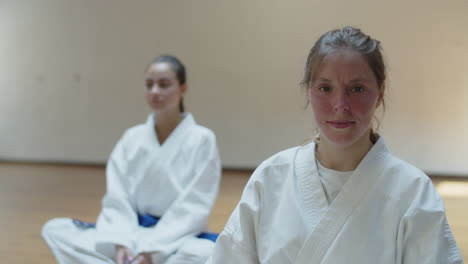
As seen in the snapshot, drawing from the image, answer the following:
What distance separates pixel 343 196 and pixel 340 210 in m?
0.04

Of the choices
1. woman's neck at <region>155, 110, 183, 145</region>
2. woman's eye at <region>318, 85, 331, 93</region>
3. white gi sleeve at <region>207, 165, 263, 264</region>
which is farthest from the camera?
woman's neck at <region>155, 110, 183, 145</region>

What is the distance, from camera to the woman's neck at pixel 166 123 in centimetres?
271

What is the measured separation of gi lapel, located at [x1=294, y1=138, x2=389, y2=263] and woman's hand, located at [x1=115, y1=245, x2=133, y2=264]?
1173mm

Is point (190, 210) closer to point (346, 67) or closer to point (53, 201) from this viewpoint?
point (346, 67)

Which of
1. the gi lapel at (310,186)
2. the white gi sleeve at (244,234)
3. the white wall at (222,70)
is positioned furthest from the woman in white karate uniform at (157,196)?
the white wall at (222,70)

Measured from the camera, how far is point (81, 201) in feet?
15.6

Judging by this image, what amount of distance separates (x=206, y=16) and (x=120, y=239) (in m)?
4.68

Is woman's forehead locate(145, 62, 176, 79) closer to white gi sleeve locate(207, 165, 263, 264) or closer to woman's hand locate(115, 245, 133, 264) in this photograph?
woman's hand locate(115, 245, 133, 264)

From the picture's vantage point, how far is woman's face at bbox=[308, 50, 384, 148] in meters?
1.20

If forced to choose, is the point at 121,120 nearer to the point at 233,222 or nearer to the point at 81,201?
the point at 81,201

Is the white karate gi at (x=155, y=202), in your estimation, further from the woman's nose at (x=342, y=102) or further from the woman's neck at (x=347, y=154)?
the woman's nose at (x=342, y=102)

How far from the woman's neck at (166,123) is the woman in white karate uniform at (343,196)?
1415 mm

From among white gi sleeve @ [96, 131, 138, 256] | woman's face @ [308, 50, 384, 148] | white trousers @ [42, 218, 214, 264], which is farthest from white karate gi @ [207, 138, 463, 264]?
white gi sleeve @ [96, 131, 138, 256]

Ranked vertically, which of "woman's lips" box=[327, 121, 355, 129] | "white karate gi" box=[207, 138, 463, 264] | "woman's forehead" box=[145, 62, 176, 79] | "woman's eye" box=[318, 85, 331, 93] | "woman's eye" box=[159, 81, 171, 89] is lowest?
"white karate gi" box=[207, 138, 463, 264]
